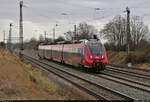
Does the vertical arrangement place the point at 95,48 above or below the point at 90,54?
above

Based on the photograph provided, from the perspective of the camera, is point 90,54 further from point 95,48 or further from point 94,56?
point 95,48

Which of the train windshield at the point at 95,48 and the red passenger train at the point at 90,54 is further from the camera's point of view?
the train windshield at the point at 95,48

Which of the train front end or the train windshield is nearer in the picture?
the train front end

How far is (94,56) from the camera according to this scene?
22938 millimetres

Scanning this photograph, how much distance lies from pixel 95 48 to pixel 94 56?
906 mm

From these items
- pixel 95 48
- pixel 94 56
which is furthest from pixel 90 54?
pixel 95 48

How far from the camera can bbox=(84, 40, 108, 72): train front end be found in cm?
2281

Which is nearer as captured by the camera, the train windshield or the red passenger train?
the red passenger train

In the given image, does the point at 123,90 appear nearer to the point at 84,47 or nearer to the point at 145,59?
the point at 84,47

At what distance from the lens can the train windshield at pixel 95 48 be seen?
76.1 feet

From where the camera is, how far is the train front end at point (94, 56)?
22.8 m

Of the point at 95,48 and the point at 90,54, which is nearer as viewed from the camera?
the point at 90,54

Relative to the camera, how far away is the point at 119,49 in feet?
138

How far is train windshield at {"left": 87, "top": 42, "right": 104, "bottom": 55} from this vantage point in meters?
23.2
